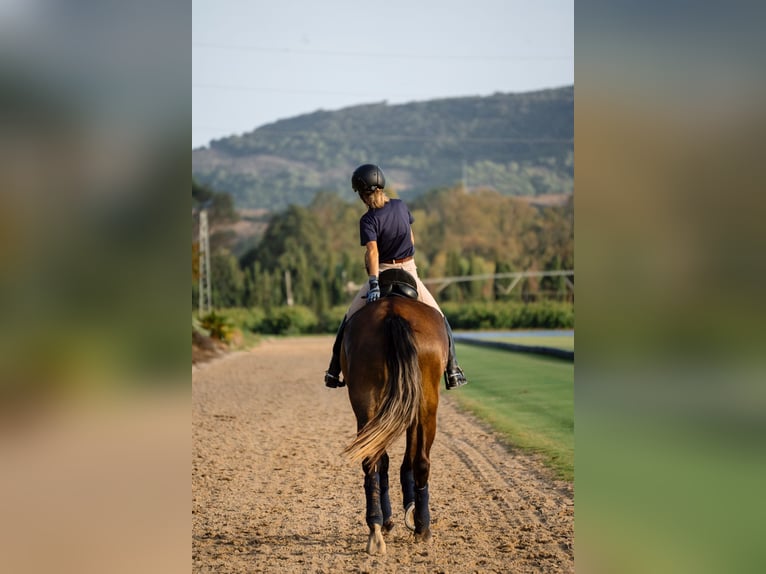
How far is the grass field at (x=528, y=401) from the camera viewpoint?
30.3ft

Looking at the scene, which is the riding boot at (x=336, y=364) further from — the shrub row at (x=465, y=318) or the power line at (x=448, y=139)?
the power line at (x=448, y=139)

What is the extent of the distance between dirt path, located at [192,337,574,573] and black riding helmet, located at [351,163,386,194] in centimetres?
241

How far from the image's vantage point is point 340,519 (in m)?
6.36

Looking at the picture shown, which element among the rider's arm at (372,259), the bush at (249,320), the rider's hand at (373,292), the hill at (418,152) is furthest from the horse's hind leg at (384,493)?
the hill at (418,152)

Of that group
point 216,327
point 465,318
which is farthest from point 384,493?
point 465,318

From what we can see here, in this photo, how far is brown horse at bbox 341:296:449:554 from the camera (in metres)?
5.22

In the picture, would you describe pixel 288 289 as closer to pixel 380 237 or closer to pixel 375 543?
pixel 380 237

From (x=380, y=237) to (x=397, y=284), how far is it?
13.9 inches

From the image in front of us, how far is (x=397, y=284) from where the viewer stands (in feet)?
19.6

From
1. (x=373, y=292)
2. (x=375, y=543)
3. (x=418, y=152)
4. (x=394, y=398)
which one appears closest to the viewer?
→ (x=394, y=398)
